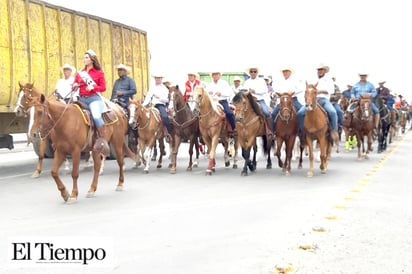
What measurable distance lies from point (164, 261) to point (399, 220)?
3.57m

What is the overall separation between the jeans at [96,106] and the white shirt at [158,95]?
4.49 meters

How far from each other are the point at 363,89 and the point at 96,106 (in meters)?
10.6

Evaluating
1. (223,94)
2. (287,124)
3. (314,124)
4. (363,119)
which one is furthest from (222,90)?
(363,119)

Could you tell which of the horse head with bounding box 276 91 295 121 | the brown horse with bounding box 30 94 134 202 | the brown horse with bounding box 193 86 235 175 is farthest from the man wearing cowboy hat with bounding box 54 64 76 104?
the horse head with bounding box 276 91 295 121

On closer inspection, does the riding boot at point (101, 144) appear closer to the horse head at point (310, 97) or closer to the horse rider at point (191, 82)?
the horse head at point (310, 97)

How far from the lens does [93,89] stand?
9258 millimetres

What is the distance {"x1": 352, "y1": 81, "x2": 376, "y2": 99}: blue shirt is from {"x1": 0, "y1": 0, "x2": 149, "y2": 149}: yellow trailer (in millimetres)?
7607

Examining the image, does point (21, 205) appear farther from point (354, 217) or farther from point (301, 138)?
point (301, 138)

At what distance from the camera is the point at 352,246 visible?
570 centimetres

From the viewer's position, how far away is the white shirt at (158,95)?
1408 centimetres

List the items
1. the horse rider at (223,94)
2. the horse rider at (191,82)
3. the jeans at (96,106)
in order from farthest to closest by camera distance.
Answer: the horse rider at (191,82), the horse rider at (223,94), the jeans at (96,106)

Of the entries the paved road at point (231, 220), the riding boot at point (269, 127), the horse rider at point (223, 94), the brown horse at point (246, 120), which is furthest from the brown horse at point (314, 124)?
the horse rider at point (223, 94)

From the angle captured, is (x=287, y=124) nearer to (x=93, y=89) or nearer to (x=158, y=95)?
(x=158, y=95)

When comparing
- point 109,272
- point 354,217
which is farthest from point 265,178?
point 109,272
